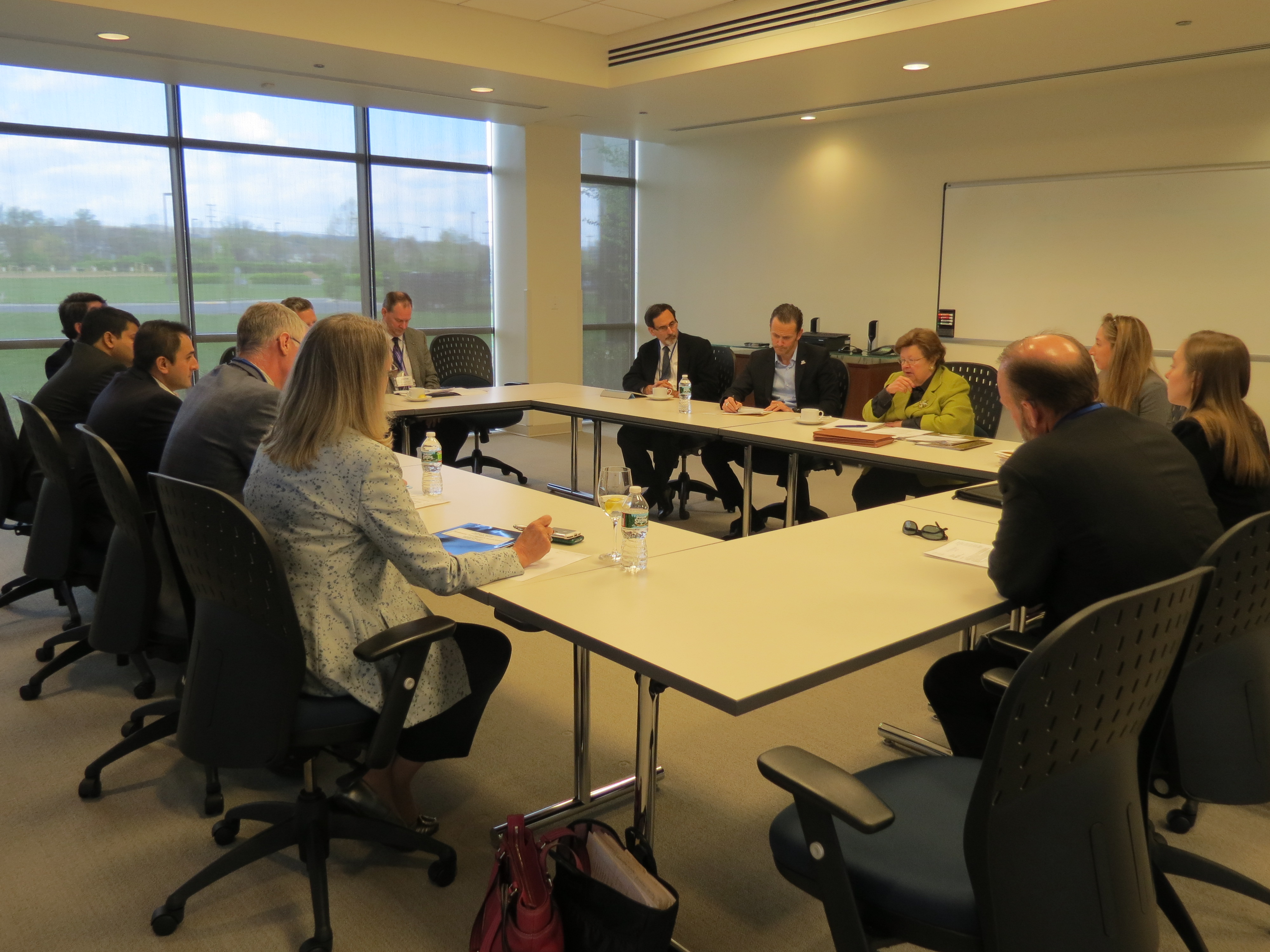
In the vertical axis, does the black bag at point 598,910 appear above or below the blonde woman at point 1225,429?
below

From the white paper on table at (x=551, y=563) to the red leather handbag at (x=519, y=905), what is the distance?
1.82 feet

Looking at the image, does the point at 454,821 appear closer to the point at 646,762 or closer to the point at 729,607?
the point at 646,762

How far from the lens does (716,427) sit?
15.6 feet

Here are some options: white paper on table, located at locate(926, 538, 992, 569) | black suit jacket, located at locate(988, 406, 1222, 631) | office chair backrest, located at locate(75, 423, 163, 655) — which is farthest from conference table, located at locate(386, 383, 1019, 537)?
black suit jacket, located at locate(988, 406, 1222, 631)

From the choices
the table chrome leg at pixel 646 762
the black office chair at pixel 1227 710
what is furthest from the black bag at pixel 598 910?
the black office chair at pixel 1227 710

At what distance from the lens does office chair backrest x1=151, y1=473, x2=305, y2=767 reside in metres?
1.89

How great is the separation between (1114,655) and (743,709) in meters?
0.57

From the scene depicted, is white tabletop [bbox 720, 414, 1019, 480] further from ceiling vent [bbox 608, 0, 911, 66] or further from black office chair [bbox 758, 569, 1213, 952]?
ceiling vent [bbox 608, 0, 911, 66]

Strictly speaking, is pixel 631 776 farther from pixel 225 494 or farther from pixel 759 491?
pixel 759 491

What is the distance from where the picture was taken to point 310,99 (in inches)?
295

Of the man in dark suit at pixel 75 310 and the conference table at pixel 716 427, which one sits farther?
the man in dark suit at pixel 75 310

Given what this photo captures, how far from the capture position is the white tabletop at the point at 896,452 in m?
3.74

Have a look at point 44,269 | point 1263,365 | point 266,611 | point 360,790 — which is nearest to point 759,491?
point 1263,365

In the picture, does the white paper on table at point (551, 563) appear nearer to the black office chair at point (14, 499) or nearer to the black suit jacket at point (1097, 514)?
the black suit jacket at point (1097, 514)
